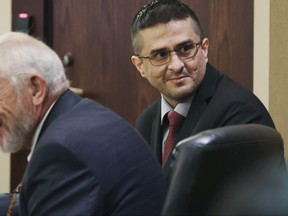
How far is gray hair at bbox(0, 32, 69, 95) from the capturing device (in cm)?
139

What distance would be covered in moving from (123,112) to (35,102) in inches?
61.7

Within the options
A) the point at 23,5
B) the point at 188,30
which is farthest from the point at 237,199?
the point at 23,5

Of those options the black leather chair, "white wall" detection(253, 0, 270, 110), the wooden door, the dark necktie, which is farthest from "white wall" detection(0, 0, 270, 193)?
the black leather chair

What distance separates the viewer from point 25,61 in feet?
4.55

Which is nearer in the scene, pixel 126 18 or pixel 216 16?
pixel 216 16

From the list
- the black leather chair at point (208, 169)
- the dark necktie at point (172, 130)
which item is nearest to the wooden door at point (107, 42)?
the dark necktie at point (172, 130)

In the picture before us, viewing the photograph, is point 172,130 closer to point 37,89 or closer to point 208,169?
point 37,89

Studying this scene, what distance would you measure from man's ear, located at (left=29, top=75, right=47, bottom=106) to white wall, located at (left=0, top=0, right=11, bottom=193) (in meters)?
1.79

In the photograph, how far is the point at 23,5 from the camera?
312 cm

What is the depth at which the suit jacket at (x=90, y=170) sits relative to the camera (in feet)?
3.87

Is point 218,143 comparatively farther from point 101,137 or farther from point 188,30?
point 188,30

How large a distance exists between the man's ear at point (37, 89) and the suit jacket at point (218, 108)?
437 millimetres

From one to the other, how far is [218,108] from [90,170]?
2.15ft

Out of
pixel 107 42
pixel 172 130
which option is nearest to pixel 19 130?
pixel 172 130
